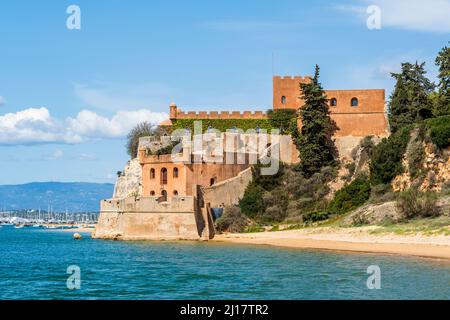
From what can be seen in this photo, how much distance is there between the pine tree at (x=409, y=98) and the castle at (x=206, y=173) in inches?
92.3

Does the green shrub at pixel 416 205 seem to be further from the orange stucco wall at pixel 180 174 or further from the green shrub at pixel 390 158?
the orange stucco wall at pixel 180 174

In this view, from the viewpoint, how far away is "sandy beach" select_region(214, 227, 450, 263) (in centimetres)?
3597

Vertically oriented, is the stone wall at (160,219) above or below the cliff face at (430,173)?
below

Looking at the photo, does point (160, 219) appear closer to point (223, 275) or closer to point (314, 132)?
point (314, 132)

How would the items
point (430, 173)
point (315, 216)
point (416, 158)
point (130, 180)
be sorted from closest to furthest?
point (430, 173) < point (416, 158) < point (315, 216) < point (130, 180)

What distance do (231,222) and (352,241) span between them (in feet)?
39.6

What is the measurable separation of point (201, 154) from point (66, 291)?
91.9 feet

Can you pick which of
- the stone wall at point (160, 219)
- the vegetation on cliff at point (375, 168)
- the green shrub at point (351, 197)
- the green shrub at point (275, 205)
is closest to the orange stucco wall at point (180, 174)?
the vegetation on cliff at point (375, 168)

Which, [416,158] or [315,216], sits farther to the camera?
[315,216]

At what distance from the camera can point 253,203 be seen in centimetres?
5278

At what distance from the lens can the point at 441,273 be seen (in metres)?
28.8

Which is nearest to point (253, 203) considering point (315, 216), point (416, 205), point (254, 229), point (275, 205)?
point (275, 205)

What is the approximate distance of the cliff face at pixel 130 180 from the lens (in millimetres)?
62562

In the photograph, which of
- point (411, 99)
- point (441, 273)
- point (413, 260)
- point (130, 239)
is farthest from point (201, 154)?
point (441, 273)
